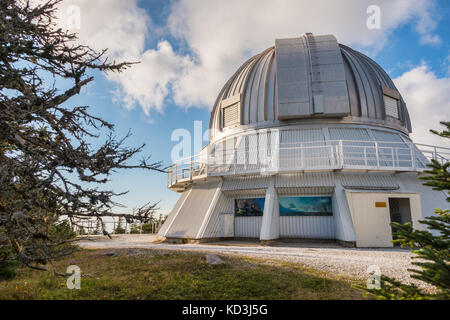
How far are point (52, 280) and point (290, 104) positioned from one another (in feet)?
50.8

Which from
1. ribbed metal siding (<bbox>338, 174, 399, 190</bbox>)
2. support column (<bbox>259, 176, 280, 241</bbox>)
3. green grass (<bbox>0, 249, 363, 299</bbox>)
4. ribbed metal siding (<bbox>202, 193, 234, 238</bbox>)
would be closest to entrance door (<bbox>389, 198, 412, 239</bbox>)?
ribbed metal siding (<bbox>338, 174, 399, 190</bbox>)

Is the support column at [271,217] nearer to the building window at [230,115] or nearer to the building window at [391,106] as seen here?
the building window at [230,115]

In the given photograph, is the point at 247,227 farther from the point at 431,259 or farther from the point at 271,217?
the point at 431,259

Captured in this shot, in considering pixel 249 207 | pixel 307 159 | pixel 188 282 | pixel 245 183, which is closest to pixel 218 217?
pixel 249 207

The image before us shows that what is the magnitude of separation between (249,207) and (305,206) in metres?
3.41

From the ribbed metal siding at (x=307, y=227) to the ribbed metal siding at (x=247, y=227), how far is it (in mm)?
1478

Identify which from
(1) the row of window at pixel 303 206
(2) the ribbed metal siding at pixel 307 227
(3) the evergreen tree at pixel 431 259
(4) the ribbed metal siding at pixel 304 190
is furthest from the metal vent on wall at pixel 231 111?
(3) the evergreen tree at pixel 431 259

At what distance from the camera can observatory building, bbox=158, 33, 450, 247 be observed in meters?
14.7

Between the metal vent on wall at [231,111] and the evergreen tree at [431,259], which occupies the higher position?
the metal vent on wall at [231,111]

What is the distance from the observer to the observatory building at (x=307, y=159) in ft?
48.3

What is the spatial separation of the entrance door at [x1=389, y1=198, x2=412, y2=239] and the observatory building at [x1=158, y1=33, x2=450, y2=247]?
0.06 meters

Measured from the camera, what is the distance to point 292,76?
18.6m
